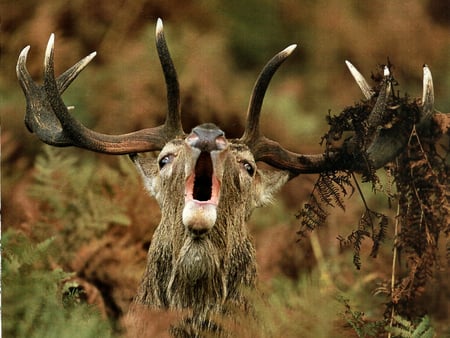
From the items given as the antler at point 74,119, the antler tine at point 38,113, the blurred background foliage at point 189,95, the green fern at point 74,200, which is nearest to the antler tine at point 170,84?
the antler at point 74,119

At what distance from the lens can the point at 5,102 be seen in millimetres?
9891

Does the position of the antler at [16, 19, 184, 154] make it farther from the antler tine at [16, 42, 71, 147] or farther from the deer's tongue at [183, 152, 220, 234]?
the deer's tongue at [183, 152, 220, 234]

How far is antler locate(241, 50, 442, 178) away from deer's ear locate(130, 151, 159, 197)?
0.58 m

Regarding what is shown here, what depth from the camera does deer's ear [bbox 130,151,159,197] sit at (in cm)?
649

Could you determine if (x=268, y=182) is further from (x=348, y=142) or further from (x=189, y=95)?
(x=189, y=95)

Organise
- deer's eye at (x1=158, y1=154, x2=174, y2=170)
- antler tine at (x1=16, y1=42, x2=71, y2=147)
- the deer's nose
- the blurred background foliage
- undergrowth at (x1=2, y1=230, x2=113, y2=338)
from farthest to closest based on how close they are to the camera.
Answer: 1. the blurred background foliage
2. antler tine at (x1=16, y1=42, x2=71, y2=147)
3. deer's eye at (x1=158, y1=154, x2=174, y2=170)
4. the deer's nose
5. undergrowth at (x1=2, y1=230, x2=113, y2=338)

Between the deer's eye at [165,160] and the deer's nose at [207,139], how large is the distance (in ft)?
2.60

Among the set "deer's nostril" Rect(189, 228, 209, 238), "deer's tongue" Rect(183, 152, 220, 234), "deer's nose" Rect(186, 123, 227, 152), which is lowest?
"deer's nostril" Rect(189, 228, 209, 238)

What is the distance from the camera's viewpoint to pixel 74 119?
628cm

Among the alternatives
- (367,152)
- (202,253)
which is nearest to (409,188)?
(367,152)

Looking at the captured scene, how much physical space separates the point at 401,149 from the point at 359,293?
1.02m

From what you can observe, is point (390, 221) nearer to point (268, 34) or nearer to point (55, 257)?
point (55, 257)

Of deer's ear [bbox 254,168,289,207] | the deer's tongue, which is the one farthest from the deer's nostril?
deer's ear [bbox 254,168,289,207]

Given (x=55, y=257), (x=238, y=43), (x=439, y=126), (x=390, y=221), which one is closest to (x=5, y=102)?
(x=238, y=43)
